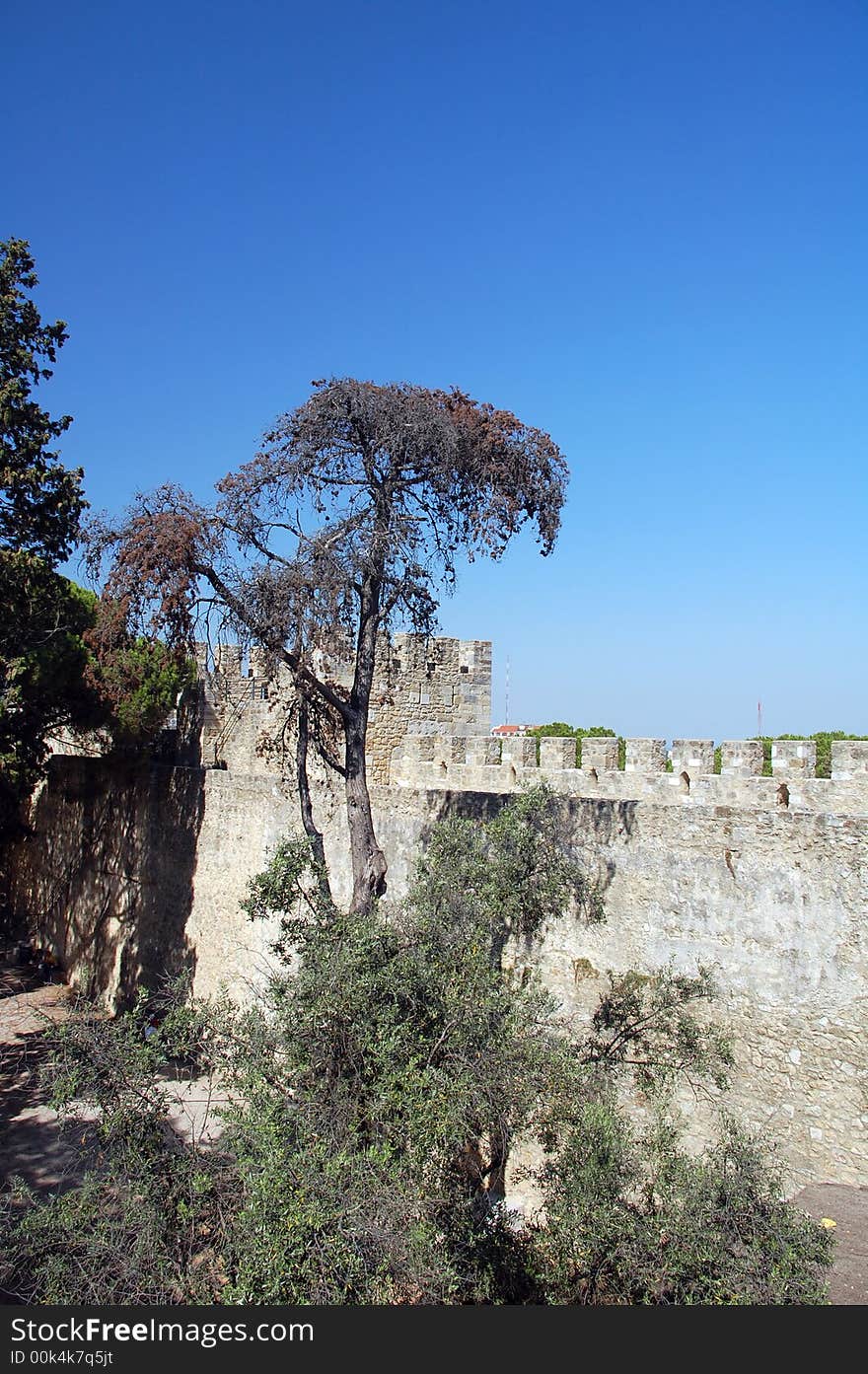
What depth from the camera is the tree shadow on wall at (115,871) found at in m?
14.1

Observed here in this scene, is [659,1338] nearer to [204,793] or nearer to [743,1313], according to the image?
[743,1313]

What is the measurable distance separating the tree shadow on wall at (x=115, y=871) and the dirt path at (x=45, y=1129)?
2.92ft

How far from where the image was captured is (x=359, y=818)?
27.6 feet

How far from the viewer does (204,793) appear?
13633 mm

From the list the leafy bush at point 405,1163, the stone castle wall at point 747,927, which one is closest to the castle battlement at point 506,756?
the stone castle wall at point 747,927

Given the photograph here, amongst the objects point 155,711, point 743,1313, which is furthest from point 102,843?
point 743,1313

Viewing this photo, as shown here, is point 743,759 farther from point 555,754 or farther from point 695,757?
point 555,754

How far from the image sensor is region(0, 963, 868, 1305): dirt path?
542cm

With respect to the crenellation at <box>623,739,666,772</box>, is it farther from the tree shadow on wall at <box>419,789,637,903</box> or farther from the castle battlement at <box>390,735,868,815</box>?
the tree shadow on wall at <box>419,789,637,903</box>

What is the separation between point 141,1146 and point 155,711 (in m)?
9.84

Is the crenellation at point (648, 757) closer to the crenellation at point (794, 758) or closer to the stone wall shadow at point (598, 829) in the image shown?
the crenellation at point (794, 758)

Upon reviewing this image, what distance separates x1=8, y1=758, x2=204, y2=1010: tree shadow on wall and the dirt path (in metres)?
0.89

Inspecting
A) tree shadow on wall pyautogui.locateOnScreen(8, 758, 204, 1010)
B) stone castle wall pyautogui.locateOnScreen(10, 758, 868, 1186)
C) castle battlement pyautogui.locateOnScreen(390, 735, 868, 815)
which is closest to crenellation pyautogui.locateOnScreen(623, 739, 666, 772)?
castle battlement pyautogui.locateOnScreen(390, 735, 868, 815)

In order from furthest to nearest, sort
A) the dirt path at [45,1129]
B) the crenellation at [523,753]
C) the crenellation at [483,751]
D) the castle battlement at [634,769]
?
1. the crenellation at [523,753]
2. the crenellation at [483,751]
3. the castle battlement at [634,769]
4. the dirt path at [45,1129]
